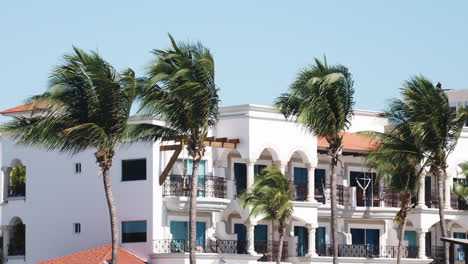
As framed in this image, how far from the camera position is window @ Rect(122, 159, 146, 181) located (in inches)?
2525

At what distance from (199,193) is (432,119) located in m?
13.2

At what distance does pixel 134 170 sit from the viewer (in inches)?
2537

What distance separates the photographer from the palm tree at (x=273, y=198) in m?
62.1

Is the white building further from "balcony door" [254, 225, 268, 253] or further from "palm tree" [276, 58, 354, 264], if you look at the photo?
"palm tree" [276, 58, 354, 264]

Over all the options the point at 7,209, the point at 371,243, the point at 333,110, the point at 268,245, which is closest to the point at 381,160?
the point at 333,110

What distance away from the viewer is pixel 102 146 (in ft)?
157

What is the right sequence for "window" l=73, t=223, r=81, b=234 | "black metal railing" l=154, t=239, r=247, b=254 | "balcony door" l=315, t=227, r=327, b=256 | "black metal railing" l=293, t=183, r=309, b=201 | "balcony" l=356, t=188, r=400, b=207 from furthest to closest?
"balcony" l=356, t=188, r=400, b=207
"balcony door" l=315, t=227, r=327, b=256
"black metal railing" l=293, t=183, r=309, b=201
"window" l=73, t=223, r=81, b=234
"black metal railing" l=154, t=239, r=247, b=254

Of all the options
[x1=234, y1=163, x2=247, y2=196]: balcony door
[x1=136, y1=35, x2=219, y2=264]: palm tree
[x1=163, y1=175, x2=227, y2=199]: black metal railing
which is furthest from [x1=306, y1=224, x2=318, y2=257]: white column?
[x1=136, y1=35, x2=219, y2=264]: palm tree

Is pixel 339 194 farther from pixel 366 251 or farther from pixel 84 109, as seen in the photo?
pixel 84 109

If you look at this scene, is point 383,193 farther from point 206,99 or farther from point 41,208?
point 206,99

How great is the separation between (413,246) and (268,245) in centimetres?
1080

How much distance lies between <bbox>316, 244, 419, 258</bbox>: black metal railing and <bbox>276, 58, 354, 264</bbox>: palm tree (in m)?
15.7

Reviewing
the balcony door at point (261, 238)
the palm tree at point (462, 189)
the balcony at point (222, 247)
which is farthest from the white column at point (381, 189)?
the balcony door at point (261, 238)

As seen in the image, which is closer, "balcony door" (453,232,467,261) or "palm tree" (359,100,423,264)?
"palm tree" (359,100,423,264)
